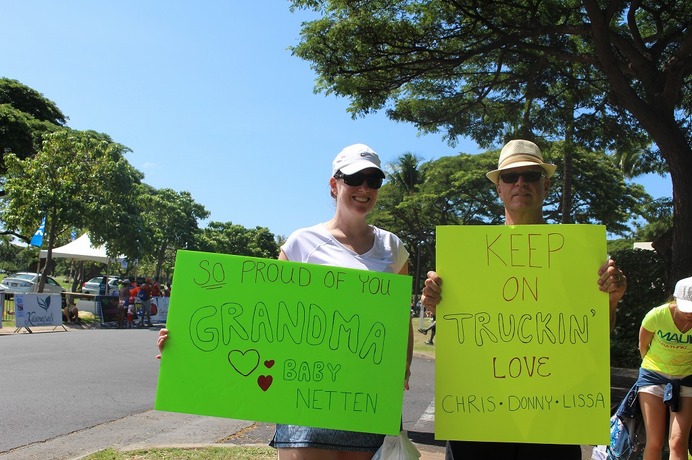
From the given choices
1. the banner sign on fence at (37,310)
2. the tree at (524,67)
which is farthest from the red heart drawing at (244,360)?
the banner sign on fence at (37,310)

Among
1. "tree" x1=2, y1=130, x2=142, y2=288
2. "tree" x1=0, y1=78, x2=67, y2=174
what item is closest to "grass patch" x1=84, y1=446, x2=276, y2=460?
"tree" x1=2, y1=130, x2=142, y2=288

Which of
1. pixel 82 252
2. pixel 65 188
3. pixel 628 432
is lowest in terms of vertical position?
pixel 628 432

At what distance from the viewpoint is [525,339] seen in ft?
8.46

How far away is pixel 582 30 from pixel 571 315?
9764 millimetres

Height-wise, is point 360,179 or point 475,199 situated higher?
point 475,199

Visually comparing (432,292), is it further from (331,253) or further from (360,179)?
(360,179)

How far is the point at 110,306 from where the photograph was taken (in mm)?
21219

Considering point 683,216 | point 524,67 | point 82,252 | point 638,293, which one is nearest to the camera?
point 683,216

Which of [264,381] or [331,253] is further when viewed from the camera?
[331,253]

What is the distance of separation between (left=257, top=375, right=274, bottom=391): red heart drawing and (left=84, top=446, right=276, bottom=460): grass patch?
265 centimetres

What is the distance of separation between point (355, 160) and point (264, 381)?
105 centimetres

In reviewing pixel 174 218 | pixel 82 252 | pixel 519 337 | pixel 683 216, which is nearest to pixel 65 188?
pixel 82 252

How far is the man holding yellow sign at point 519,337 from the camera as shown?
2508 mm

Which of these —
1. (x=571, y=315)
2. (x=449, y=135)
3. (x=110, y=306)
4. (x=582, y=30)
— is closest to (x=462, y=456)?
(x=571, y=315)
